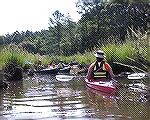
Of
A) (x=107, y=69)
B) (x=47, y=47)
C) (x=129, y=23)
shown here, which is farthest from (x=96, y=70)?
(x=47, y=47)

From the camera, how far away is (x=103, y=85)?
465 inches

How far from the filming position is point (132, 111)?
25.8ft

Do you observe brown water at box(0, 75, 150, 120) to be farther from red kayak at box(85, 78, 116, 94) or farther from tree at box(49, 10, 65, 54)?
tree at box(49, 10, 65, 54)

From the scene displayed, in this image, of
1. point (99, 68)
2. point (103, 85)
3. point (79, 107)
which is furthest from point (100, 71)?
point (79, 107)

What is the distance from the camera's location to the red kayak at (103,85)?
37.0ft

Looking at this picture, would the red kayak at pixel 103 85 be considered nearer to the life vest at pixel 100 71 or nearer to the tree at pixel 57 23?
the life vest at pixel 100 71

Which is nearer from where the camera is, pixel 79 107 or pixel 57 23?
pixel 79 107

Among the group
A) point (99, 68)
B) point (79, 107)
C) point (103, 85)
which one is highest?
point (99, 68)

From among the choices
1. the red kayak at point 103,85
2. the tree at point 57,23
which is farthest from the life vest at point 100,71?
the tree at point 57,23

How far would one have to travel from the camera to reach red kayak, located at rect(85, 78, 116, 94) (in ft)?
37.0

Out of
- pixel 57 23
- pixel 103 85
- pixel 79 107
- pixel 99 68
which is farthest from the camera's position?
pixel 57 23

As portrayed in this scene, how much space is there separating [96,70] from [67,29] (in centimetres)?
4975

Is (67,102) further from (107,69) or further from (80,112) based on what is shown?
(107,69)

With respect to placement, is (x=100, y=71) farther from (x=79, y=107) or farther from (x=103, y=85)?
(x=79, y=107)
